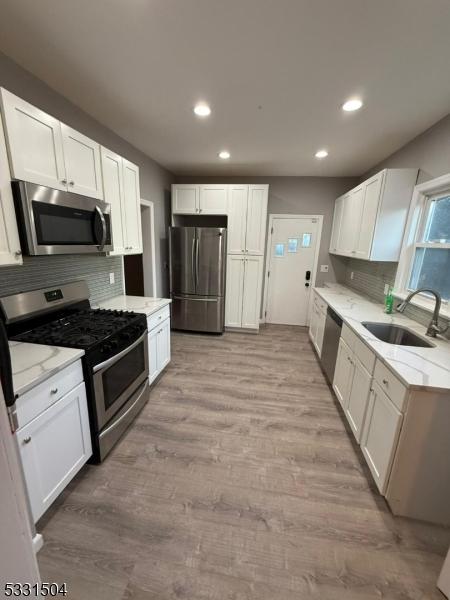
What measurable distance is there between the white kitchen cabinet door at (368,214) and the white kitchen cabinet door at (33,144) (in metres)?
2.91

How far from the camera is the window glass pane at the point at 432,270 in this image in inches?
85.3

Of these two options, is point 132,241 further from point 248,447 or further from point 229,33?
point 248,447

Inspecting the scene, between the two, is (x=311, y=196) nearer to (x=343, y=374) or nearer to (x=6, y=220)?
(x=343, y=374)

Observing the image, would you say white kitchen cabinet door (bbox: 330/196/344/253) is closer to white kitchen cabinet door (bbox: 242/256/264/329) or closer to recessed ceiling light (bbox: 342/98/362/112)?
white kitchen cabinet door (bbox: 242/256/264/329)

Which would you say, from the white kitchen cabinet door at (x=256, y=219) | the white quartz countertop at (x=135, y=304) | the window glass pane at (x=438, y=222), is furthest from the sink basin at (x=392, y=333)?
the white kitchen cabinet door at (x=256, y=219)

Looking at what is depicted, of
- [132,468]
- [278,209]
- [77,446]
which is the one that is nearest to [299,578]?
[132,468]

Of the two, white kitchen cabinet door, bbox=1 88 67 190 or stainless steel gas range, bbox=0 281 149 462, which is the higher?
white kitchen cabinet door, bbox=1 88 67 190

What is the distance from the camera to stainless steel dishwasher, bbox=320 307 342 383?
2633 mm

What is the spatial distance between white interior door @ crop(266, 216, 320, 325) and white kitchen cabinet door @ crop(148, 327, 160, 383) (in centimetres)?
275

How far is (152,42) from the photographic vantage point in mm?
1458

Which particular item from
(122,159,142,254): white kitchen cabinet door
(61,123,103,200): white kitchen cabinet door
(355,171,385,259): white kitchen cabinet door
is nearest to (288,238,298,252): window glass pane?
(355,171,385,259): white kitchen cabinet door

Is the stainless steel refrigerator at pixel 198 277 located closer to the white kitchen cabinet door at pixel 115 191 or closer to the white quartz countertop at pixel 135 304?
the white quartz countertop at pixel 135 304

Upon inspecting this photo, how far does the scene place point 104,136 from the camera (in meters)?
2.58

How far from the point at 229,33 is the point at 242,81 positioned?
42 cm
